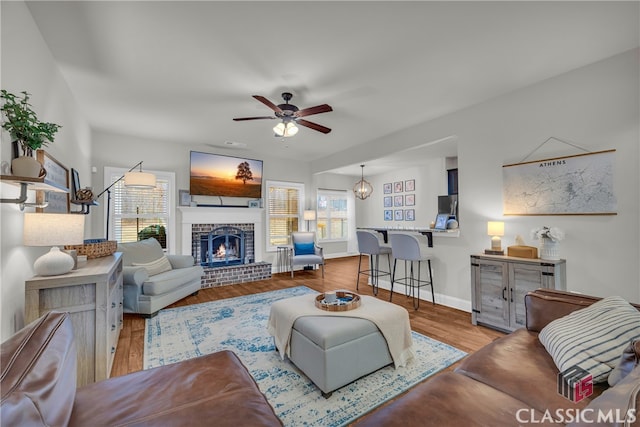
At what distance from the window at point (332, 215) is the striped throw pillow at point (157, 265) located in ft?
14.7

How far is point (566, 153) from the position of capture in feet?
8.91

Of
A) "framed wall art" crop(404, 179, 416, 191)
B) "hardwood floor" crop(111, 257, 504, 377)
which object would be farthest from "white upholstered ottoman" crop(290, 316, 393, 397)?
"framed wall art" crop(404, 179, 416, 191)

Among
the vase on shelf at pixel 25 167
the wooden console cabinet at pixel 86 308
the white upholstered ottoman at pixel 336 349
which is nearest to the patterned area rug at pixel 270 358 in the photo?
the white upholstered ottoman at pixel 336 349

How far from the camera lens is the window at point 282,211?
6203mm

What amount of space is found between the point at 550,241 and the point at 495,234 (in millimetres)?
480

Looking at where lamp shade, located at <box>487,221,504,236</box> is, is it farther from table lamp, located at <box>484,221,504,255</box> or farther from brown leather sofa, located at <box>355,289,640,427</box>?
brown leather sofa, located at <box>355,289,640,427</box>

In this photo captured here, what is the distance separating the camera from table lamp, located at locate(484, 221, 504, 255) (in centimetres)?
301

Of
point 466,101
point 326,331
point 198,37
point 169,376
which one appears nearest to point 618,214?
point 466,101

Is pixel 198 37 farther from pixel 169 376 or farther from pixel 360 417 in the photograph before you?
pixel 360 417

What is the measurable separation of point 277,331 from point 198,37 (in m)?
2.52

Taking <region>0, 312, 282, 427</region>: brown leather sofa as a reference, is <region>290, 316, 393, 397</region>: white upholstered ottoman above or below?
below

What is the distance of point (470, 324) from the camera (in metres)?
3.09

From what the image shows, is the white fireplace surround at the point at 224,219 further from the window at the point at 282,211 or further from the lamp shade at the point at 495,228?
the lamp shade at the point at 495,228

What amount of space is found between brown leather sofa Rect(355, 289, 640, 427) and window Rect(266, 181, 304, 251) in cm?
514
